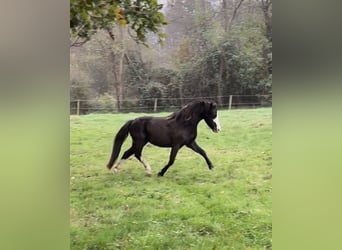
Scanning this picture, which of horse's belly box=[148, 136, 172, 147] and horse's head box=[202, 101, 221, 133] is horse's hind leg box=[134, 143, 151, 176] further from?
horse's head box=[202, 101, 221, 133]

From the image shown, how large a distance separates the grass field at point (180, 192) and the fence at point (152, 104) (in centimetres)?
3

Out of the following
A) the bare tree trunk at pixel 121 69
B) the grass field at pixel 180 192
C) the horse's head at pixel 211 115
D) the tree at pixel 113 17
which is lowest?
the grass field at pixel 180 192

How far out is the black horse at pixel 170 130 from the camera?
2.04 meters

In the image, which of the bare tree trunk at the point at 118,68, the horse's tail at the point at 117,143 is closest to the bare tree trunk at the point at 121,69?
the bare tree trunk at the point at 118,68

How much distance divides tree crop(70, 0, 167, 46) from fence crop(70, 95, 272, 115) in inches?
11.5

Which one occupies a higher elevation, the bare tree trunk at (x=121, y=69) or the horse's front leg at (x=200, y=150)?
the bare tree trunk at (x=121, y=69)

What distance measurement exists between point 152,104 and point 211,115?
293 millimetres

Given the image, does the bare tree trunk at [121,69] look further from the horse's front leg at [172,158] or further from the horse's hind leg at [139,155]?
the horse's front leg at [172,158]

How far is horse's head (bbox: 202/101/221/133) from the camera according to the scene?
203cm

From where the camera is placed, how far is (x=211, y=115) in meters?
2.04

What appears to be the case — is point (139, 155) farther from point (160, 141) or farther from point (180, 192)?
point (180, 192)

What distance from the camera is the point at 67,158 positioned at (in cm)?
201

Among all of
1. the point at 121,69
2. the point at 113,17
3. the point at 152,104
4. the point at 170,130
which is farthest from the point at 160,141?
the point at 113,17
